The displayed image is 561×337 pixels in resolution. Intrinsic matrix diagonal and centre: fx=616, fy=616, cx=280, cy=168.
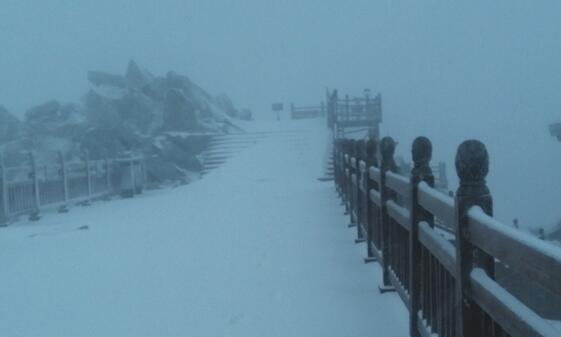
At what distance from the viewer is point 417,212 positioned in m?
3.77

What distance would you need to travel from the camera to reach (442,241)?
121 inches

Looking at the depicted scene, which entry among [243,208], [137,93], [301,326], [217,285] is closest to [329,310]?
[301,326]

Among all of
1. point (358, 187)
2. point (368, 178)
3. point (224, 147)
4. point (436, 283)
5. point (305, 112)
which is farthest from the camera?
point (305, 112)

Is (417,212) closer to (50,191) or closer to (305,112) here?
Answer: (50,191)

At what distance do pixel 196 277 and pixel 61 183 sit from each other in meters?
10.7

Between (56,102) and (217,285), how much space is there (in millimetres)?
30412

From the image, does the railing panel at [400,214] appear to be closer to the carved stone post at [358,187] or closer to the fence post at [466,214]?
the fence post at [466,214]

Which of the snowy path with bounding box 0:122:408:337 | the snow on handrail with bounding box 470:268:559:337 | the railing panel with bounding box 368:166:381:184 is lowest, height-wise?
the snowy path with bounding box 0:122:408:337

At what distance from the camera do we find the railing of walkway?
71.2 inches

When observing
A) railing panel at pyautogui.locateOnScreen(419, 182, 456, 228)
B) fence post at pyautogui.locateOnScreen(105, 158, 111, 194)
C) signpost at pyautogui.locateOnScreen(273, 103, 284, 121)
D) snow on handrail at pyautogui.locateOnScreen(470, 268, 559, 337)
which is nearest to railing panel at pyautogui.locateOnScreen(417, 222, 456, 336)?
railing panel at pyautogui.locateOnScreen(419, 182, 456, 228)

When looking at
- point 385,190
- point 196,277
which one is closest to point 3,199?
point 196,277

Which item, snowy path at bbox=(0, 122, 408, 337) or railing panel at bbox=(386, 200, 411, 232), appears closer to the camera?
railing panel at bbox=(386, 200, 411, 232)

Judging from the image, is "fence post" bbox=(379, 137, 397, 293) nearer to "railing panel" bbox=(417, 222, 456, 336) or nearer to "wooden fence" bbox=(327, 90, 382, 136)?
"railing panel" bbox=(417, 222, 456, 336)

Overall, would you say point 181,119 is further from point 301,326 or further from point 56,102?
point 301,326
